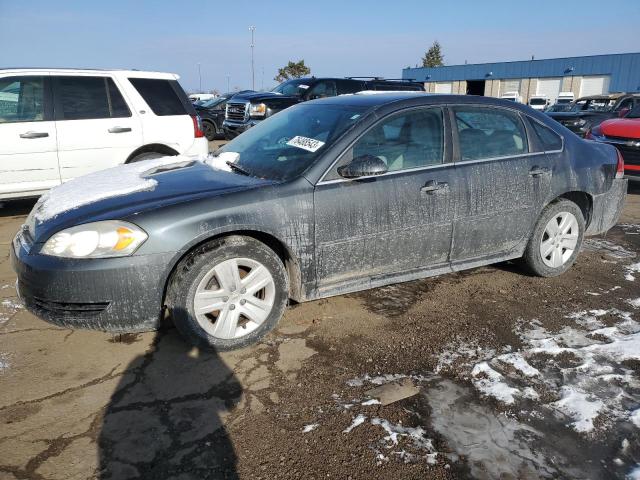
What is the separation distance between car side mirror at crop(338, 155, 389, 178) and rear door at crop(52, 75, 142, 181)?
3947 millimetres

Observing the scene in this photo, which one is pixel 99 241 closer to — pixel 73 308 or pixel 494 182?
pixel 73 308

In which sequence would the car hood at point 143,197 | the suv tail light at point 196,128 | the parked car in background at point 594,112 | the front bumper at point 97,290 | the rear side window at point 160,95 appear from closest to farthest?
the front bumper at point 97,290
the car hood at point 143,197
the rear side window at point 160,95
the suv tail light at point 196,128
the parked car in background at point 594,112

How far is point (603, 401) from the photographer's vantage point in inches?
108

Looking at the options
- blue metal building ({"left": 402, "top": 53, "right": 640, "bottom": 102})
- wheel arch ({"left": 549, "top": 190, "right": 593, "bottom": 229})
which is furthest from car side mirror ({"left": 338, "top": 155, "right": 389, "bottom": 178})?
blue metal building ({"left": 402, "top": 53, "right": 640, "bottom": 102})

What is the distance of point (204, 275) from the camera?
2984 millimetres

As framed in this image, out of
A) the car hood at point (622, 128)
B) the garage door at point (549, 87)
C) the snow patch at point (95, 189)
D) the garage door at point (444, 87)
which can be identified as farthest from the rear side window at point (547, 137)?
the garage door at point (444, 87)

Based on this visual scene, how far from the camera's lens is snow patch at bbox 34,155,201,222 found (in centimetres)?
315

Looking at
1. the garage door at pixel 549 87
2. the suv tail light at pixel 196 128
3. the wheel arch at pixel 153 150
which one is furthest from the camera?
the garage door at pixel 549 87

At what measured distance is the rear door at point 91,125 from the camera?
19.5ft

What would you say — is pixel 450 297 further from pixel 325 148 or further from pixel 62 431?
pixel 62 431

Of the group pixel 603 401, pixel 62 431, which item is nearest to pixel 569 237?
pixel 603 401

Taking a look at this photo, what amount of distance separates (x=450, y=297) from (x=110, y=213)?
8.90 feet

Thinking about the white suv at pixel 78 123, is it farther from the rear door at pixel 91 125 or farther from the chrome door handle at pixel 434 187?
the chrome door handle at pixel 434 187

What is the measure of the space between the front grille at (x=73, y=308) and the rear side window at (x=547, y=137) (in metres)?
3.62
